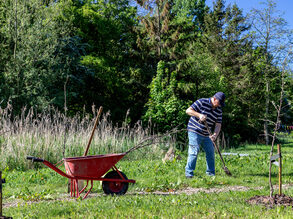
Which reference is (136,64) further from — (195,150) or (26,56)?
(195,150)

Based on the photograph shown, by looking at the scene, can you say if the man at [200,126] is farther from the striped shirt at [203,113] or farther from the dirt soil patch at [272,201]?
the dirt soil patch at [272,201]

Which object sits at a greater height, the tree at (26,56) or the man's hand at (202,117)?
the tree at (26,56)

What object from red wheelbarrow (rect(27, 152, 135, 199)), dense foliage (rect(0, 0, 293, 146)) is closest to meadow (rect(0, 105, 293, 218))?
red wheelbarrow (rect(27, 152, 135, 199))

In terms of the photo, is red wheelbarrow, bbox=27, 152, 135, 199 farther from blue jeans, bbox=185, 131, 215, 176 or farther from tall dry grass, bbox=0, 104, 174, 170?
tall dry grass, bbox=0, 104, 174, 170

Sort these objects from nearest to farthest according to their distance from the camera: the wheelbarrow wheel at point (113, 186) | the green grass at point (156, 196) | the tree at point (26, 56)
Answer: the green grass at point (156, 196) < the wheelbarrow wheel at point (113, 186) < the tree at point (26, 56)

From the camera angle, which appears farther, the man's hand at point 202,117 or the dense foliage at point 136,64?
the dense foliage at point 136,64

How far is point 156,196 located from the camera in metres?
5.19

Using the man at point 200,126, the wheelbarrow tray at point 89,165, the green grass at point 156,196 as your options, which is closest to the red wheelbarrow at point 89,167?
the wheelbarrow tray at point 89,165


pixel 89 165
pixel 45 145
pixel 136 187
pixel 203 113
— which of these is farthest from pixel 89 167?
pixel 45 145

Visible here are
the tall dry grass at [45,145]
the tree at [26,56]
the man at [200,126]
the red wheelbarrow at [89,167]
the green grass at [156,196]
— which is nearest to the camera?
the green grass at [156,196]

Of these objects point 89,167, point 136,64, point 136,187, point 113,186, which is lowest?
point 136,187

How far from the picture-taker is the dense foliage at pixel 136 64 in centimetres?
1717

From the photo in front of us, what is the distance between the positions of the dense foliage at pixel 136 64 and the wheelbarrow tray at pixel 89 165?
40.0 feet

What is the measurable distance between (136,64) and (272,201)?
823 inches
